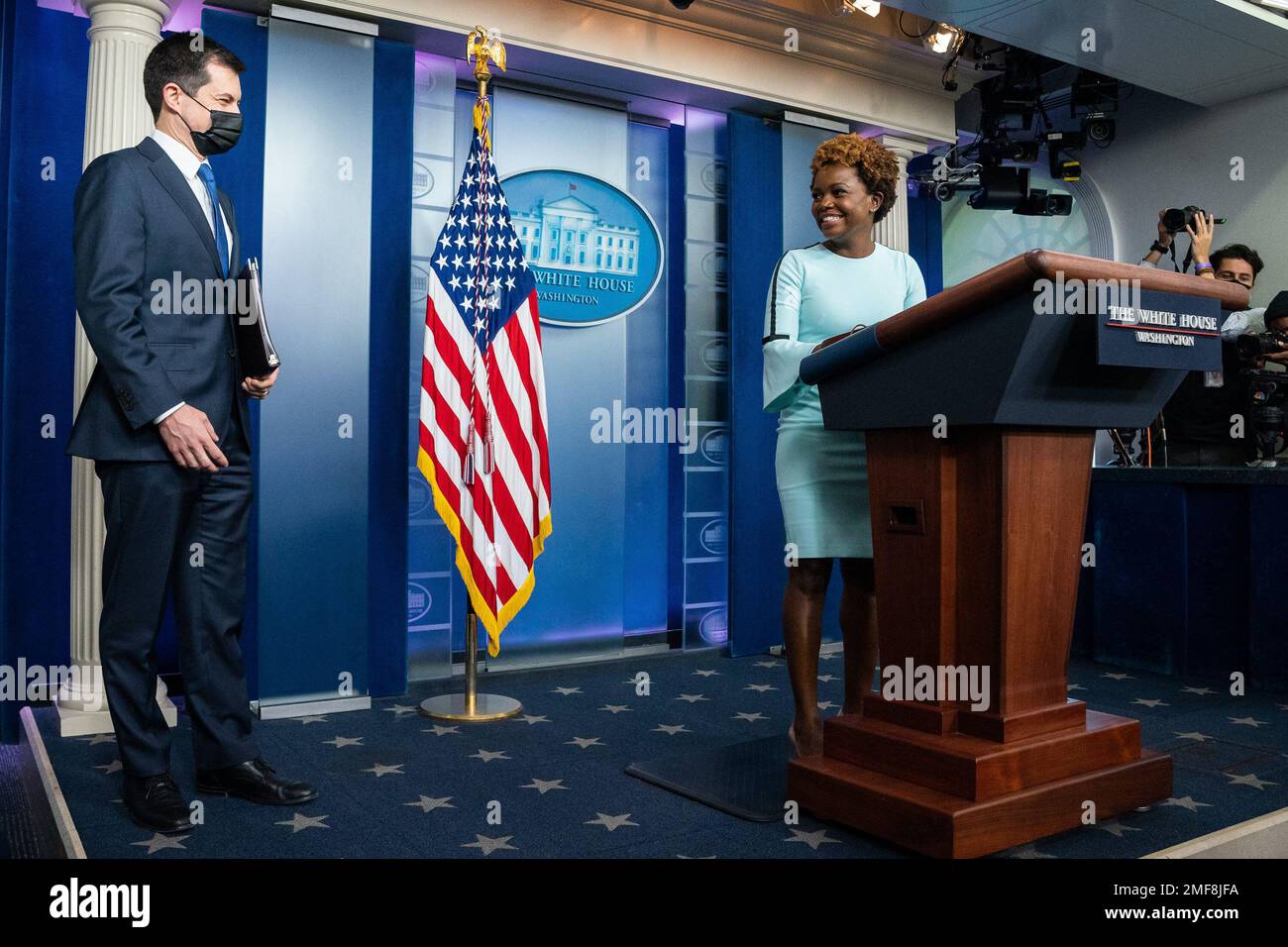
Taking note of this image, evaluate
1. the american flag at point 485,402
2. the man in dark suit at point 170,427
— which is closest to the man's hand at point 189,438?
the man in dark suit at point 170,427

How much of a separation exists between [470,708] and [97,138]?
2.12 metres

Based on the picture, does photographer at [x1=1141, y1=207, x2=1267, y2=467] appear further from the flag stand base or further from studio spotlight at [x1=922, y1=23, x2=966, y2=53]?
the flag stand base

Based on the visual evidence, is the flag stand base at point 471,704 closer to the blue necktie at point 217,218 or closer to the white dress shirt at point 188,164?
the blue necktie at point 217,218

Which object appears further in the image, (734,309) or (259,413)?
(734,309)

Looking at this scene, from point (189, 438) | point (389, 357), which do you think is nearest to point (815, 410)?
point (189, 438)

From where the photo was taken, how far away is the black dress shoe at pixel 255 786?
226 centimetres

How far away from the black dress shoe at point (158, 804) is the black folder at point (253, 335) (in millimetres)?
929

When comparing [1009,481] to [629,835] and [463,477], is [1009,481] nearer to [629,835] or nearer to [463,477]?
[629,835]

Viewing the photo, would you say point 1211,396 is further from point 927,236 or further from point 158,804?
point 158,804

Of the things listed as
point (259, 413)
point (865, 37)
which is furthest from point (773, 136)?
point (259, 413)

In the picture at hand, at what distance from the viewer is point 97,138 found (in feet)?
10.0

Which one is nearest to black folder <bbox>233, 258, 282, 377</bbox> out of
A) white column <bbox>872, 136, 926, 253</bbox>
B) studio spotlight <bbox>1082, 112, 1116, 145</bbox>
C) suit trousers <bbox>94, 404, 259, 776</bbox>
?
suit trousers <bbox>94, 404, 259, 776</bbox>

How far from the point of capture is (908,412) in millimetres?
1913
